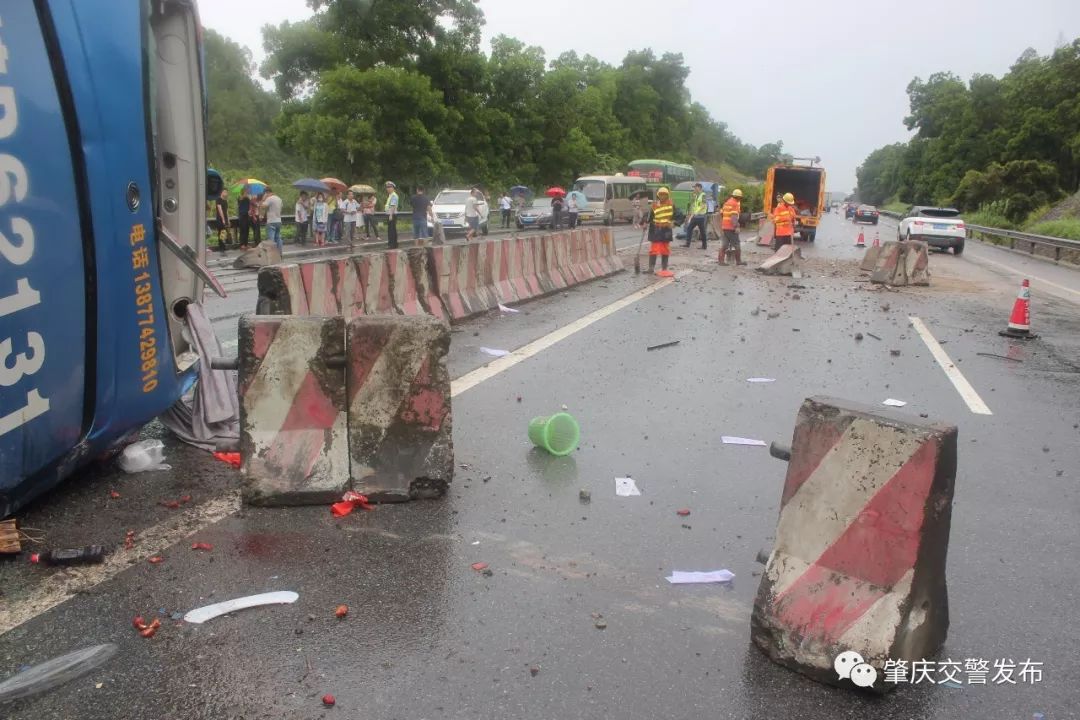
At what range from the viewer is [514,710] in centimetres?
283

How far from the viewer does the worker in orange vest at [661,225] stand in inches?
668

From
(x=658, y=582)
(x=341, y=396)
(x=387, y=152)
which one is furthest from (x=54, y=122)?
(x=387, y=152)

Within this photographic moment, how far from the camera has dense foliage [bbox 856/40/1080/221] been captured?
188ft

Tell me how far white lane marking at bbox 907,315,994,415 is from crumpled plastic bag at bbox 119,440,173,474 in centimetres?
646

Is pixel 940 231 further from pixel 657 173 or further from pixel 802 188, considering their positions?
pixel 657 173

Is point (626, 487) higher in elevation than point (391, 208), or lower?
lower

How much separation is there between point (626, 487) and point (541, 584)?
1.43 metres

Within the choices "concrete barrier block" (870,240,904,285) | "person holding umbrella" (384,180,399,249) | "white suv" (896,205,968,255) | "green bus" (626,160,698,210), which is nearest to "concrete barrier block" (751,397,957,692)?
"concrete barrier block" (870,240,904,285)

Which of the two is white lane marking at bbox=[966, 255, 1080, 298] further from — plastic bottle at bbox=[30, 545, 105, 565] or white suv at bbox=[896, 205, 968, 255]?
plastic bottle at bbox=[30, 545, 105, 565]

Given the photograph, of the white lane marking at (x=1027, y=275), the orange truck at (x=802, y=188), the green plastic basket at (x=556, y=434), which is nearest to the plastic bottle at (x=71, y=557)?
the green plastic basket at (x=556, y=434)

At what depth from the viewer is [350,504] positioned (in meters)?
4.50

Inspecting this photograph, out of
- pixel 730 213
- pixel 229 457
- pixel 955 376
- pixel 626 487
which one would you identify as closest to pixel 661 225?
pixel 730 213

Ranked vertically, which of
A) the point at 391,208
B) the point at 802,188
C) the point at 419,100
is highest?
the point at 419,100

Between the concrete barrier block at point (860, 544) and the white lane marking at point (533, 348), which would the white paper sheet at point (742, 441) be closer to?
the white lane marking at point (533, 348)
